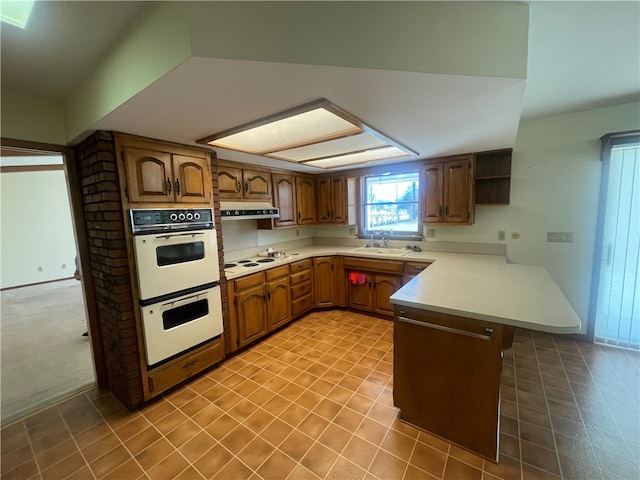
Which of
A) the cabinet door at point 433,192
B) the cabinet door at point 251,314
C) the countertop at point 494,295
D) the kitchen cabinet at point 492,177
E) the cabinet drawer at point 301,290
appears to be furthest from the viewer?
the cabinet drawer at point 301,290

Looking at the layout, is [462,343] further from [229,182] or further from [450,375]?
[229,182]

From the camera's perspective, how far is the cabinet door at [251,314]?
2.75m

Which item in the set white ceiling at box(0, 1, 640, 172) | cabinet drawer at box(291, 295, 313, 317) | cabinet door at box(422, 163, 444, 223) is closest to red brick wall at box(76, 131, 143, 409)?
white ceiling at box(0, 1, 640, 172)

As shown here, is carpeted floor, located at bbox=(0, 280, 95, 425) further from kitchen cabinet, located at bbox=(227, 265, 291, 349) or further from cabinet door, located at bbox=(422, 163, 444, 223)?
cabinet door, located at bbox=(422, 163, 444, 223)

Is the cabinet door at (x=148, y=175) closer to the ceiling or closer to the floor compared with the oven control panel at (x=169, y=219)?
closer to the ceiling

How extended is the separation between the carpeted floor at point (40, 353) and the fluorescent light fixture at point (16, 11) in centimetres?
267

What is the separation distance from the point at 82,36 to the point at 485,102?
2.15 m

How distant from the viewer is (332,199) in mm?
4074

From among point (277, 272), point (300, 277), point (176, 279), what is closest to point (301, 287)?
point (300, 277)

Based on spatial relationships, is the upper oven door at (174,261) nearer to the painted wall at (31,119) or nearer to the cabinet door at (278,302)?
the cabinet door at (278,302)

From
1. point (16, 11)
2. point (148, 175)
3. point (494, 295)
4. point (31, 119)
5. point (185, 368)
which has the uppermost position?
point (16, 11)

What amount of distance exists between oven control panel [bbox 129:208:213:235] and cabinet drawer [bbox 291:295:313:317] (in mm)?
1587

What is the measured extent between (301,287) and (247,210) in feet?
4.29

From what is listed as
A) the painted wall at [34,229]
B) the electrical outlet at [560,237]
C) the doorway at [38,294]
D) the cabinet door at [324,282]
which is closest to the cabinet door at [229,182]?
the doorway at [38,294]
